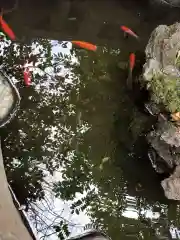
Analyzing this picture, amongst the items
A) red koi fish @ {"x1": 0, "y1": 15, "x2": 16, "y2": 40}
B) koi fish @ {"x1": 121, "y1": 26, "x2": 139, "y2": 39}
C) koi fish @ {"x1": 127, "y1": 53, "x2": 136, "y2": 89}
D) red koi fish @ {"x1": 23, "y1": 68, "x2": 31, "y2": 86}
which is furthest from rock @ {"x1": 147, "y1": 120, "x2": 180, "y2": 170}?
red koi fish @ {"x1": 0, "y1": 15, "x2": 16, "y2": 40}

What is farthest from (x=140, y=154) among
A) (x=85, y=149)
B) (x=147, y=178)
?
(x=85, y=149)

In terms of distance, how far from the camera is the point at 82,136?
222 cm

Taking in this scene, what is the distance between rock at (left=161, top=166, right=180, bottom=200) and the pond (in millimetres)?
107

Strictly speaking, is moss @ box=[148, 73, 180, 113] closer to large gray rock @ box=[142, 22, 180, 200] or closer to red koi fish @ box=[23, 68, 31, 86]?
large gray rock @ box=[142, 22, 180, 200]

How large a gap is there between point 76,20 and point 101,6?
16cm

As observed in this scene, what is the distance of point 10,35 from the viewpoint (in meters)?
2.23

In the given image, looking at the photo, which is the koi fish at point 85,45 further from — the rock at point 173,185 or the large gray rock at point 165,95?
the rock at point 173,185

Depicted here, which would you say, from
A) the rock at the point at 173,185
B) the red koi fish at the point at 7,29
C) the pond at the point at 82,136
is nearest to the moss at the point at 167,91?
the pond at the point at 82,136

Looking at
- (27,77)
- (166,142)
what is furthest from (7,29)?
(166,142)

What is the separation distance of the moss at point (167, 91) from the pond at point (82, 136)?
19 cm

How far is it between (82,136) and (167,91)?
470mm

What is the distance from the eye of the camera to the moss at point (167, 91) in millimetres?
2004

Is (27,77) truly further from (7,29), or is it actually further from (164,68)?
(164,68)

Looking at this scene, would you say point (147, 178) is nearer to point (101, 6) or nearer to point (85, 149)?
point (85, 149)
